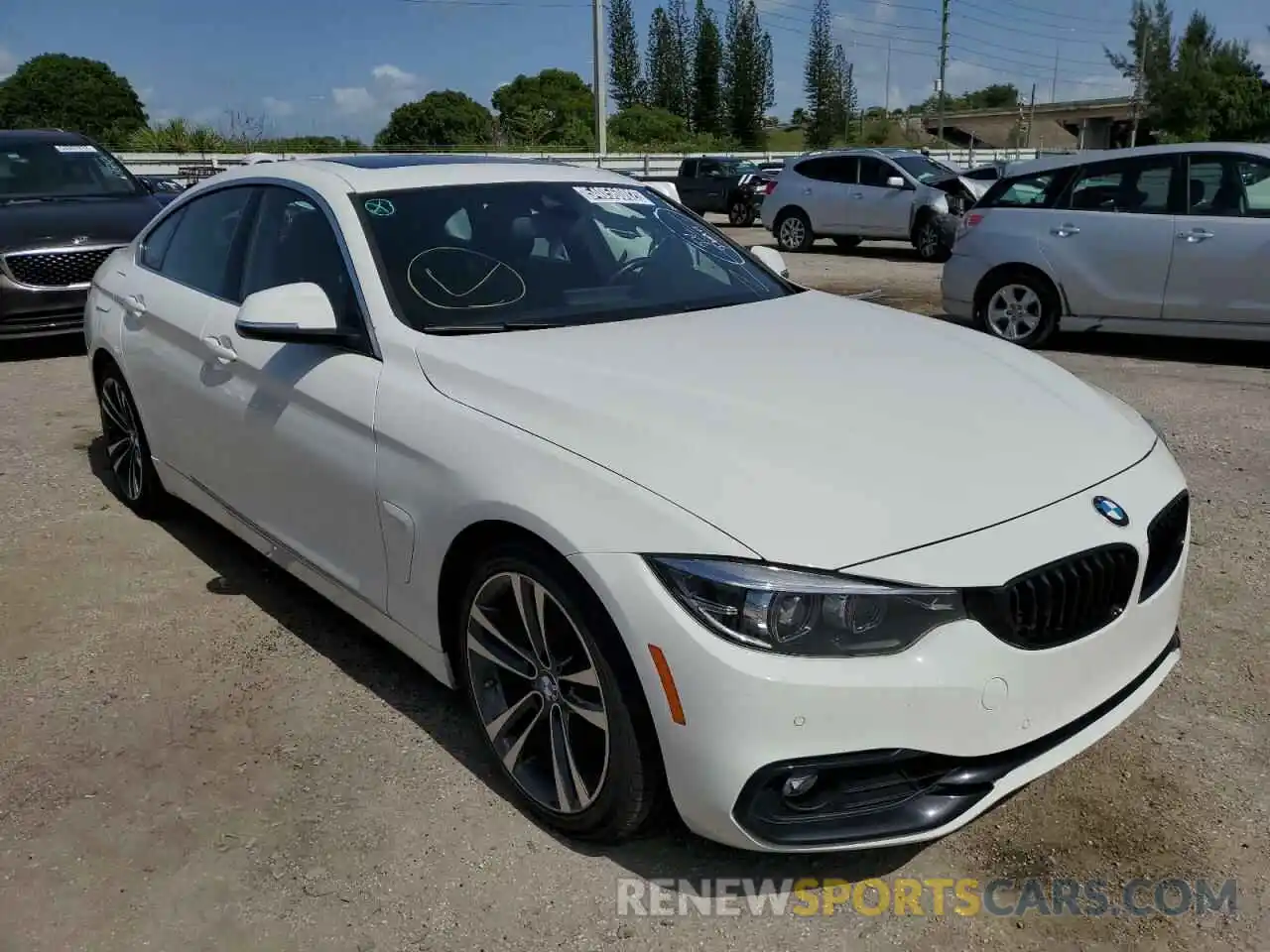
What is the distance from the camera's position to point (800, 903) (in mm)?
2580

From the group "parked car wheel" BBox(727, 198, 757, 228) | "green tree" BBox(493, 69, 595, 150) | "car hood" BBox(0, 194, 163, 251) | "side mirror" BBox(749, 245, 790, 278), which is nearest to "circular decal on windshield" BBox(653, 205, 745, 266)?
"side mirror" BBox(749, 245, 790, 278)

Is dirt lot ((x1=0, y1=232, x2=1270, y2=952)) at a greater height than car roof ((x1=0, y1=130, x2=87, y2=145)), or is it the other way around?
car roof ((x1=0, y1=130, x2=87, y2=145))

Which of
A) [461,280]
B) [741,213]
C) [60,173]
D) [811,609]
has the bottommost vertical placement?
[741,213]

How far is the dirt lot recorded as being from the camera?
2523 millimetres

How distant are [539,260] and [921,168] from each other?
1478 cm

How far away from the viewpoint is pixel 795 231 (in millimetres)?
18094

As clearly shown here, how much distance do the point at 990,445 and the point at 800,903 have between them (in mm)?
1134

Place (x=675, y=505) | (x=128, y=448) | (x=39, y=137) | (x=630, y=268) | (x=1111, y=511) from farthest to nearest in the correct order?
(x=39, y=137) < (x=128, y=448) < (x=630, y=268) < (x=1111, y=511) < (x=675, y=505)

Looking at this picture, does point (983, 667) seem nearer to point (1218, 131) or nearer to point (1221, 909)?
point (1221, 909)

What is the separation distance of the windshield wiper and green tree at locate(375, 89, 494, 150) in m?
72.0

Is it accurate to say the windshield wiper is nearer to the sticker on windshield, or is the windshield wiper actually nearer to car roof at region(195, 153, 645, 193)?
car roof at region(195, 153, 645, 193)

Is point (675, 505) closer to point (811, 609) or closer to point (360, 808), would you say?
point (811, 609)

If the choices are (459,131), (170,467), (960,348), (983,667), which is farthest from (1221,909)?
(459,131)

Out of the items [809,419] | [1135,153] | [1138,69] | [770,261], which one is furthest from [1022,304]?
[1138,69]
